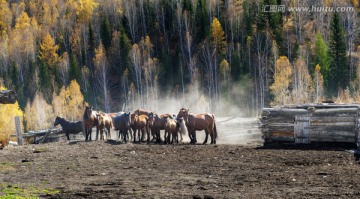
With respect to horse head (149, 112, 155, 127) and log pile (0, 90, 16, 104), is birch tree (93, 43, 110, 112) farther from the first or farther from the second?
log pile (0, 90, 16, 104)

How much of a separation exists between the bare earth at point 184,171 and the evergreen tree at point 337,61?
62.5 meters

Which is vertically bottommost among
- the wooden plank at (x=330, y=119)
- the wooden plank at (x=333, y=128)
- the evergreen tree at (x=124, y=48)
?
the wooden plank at (x=333, y=128)

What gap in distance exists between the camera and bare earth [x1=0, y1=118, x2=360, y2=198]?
13.2 metres

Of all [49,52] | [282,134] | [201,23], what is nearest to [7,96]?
[282,134]

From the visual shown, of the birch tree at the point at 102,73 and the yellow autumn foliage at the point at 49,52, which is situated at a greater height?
the yellow autumn foliage at the point at 49,52

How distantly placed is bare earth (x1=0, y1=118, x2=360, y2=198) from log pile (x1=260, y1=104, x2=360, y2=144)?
65 cm

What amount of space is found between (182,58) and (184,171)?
83.0 meters

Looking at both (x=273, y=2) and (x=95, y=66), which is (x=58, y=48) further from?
(x=273, y=2)

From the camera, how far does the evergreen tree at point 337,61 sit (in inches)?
3211

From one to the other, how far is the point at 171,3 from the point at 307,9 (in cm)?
3175

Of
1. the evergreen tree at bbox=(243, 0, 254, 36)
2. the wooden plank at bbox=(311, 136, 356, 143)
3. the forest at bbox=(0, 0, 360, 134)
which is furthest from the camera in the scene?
the evergreen tree at bbox=(243, 0, 254, 36)

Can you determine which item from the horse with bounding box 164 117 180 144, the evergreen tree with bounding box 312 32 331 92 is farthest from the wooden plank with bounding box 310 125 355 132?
the evergreen tree with bounding box 312 32 331 92

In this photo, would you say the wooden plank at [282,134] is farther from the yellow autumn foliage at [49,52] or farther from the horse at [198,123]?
the yellow autumn foliage at [49,52]

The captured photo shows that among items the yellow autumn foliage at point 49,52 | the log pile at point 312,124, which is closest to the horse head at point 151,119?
the log pile at point 312,124
